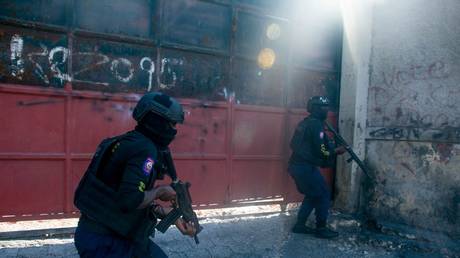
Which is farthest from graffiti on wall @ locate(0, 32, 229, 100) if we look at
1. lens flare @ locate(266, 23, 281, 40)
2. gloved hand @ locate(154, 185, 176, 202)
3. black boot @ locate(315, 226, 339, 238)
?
gloved hand @ locate(154, 185, 176, 202)

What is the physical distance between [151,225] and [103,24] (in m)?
2.81

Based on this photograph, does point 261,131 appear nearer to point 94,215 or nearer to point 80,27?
point 80,27

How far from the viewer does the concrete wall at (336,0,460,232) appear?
16.1 feet

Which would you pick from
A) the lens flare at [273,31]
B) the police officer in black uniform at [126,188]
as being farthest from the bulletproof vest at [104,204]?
the lens flare at [273,31]

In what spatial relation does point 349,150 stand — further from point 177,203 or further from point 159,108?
point 159,108

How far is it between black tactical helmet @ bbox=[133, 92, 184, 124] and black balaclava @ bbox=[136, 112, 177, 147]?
0.11 feet

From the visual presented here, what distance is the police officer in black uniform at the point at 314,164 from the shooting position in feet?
15.6

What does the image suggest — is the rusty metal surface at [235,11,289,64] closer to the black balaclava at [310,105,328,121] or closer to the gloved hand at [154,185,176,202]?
the black balaclava at [310,105,328,121]

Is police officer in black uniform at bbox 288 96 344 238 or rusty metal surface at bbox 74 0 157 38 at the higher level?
rusty metal surface at bbox 74 0 157 38

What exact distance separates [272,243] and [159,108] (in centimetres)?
281

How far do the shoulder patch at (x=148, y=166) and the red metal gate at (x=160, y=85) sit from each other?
239cm

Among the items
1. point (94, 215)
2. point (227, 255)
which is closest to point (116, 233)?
Answer: point (94, 215)

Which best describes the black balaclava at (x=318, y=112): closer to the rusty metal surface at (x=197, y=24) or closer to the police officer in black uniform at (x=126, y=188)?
the rusty metal surface at (x=197, y=24)

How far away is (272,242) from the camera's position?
14.9ft
